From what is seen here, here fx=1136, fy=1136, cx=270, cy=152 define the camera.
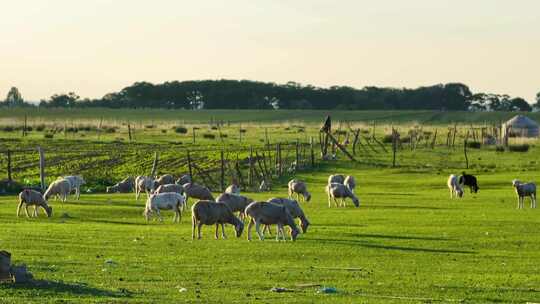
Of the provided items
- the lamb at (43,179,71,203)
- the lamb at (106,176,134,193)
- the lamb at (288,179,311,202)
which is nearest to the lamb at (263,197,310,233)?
the lamb at (288,179,311,202)

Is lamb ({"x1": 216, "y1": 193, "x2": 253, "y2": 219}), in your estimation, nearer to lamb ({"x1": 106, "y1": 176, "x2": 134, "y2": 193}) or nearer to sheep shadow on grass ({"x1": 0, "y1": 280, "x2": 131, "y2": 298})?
sheep shadow on grass ({"x1": 0, "y1": 280, "x2": 131, "y2": 298})

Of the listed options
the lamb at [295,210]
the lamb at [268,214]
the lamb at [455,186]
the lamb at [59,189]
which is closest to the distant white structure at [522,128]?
the lamb at [455,186]

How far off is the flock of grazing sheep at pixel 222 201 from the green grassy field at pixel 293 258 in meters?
0.63

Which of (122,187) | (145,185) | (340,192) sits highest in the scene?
(340,192)

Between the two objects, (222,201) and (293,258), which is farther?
(222,201)

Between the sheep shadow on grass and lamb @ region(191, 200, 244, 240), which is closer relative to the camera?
the sheep shadow on grass

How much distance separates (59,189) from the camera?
50.3 metres

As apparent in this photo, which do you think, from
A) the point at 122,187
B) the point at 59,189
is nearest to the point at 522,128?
the point at 122,187

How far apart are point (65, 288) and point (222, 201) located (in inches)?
613

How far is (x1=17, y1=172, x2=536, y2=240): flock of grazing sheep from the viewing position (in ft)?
108

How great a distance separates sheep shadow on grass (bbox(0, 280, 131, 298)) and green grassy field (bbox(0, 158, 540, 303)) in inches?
0.9

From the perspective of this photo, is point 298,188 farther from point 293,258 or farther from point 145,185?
point 293,258

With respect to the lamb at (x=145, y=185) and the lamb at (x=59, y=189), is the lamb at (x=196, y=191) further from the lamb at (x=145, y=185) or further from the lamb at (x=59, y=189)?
the lamb at (x=145, y=185)

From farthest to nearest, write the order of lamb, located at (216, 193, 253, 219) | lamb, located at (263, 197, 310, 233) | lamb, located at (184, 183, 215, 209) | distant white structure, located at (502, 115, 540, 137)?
distant white structure, located at (502, 115, 540, 137) < lamb, located at (184, 183, 215, 209) < lamb, located at (216, 193, 253, 219) < lamb, located at (263, 197, 310, 233)
